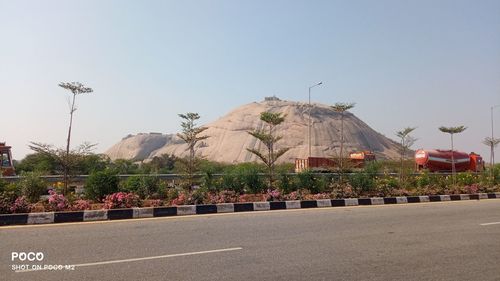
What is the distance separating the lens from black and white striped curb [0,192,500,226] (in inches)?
361

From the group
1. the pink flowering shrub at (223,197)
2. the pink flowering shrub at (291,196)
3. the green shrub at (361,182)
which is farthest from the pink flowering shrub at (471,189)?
the pink flowering shrub at (223,197)

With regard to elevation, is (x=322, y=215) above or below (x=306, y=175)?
below

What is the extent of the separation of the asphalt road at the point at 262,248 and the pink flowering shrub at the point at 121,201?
144 cm

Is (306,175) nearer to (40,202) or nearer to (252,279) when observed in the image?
(40,202)

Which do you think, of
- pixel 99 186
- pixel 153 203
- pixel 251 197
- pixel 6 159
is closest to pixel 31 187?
pixel 99 186

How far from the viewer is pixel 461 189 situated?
62.3 feet

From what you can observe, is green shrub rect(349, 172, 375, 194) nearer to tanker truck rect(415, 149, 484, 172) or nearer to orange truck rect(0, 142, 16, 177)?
orange truck rect(0, 142, 16, 177)

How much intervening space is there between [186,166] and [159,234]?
6.49 metres

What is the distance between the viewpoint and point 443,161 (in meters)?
36.2

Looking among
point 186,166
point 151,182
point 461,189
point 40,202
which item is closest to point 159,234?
point 40,202

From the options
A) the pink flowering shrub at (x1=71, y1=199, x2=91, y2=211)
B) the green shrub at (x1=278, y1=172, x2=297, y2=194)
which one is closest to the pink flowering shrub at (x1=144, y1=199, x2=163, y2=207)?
the pink flowering shrub at (x1=71, y1=199, x2=91, y2=211)

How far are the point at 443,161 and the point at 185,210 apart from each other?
30.7 meters

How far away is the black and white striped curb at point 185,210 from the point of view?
917 cm

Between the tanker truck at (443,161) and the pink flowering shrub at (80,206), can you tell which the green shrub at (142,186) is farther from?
the tanker truck at (443,161)
